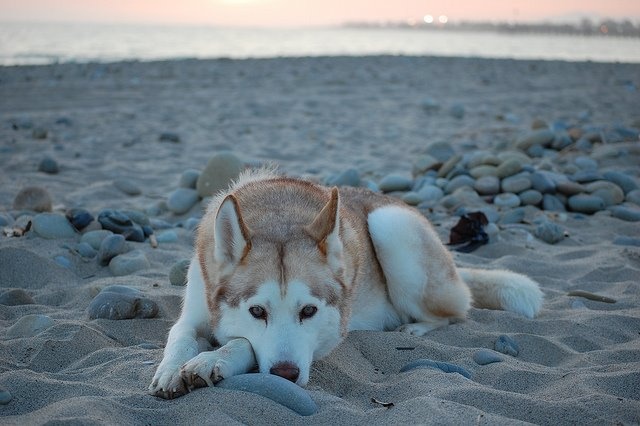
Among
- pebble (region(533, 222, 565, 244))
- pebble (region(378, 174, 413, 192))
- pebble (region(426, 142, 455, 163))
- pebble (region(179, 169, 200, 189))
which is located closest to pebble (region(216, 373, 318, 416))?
pebble (region(533, 222, 565, 244))

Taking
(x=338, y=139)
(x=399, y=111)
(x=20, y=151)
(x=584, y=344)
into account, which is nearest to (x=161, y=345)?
(x=584, y=344)

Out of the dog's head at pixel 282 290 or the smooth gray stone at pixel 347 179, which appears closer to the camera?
the dog's head at pixel 282 290

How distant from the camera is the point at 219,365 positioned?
3.04 meters

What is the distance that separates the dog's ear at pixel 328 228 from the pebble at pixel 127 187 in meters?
4.92

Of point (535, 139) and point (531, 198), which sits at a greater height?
point (535, 139)

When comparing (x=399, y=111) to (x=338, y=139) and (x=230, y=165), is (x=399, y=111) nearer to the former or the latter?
(x=338, y=139)

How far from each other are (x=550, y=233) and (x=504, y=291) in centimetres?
196

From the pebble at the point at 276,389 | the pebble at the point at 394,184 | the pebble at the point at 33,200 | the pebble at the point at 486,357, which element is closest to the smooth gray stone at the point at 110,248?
the pebble at the point at 33,200

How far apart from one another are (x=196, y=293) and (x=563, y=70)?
2240 centimetres

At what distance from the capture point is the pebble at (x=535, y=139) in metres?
9.50

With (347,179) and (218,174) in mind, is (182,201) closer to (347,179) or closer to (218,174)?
(218,174)

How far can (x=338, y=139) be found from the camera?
1153cm

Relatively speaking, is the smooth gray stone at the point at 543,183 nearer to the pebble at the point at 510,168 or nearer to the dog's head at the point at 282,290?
the pebble at the point at 510,168

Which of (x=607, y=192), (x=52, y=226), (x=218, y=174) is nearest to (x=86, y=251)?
(x=52, y=226)
